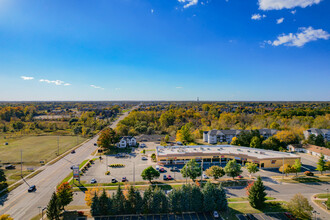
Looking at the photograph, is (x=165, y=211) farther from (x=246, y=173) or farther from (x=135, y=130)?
Result: (x=135, y=130)

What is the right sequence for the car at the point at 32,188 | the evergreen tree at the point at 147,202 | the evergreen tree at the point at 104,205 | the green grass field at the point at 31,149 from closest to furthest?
the evergreen tree at the point at 104,205 < the evergreen tree at the point at 147,202 < the car at the point at 32,188 < the green grass field at the point at 31,149

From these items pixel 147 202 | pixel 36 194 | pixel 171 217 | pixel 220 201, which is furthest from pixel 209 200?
pixel 36 194

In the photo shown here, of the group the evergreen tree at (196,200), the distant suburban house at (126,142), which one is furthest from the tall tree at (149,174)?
the distant suburban house at (126,142)

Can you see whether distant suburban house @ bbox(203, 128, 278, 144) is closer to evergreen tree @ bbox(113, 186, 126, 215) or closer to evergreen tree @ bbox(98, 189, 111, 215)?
evergreen tree @ bbox(113, 186, 126, 215)

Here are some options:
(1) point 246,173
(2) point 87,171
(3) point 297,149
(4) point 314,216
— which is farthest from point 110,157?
(3) point 297,149

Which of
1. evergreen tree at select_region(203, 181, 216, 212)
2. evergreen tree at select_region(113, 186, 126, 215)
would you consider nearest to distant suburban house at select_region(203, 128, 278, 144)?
evergreen tree at select_region(203, 181, 216, 212)

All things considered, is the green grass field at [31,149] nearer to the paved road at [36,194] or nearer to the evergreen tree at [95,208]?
the paved road at [36,194]

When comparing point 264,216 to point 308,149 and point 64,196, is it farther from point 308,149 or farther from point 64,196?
point 308,149
